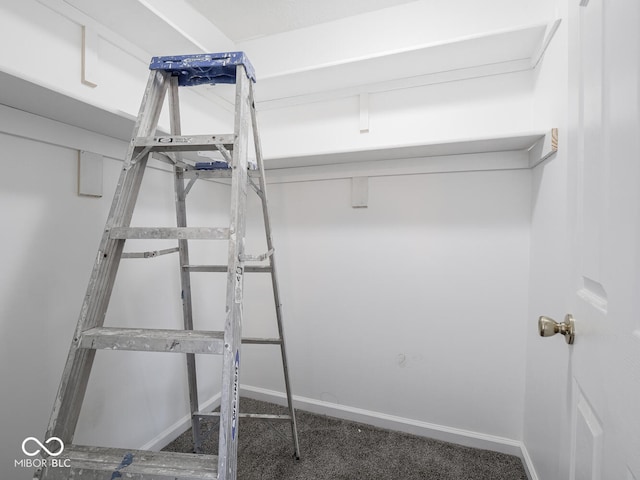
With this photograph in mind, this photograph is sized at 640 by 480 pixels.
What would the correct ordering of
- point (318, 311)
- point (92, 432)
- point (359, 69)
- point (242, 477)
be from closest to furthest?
point (92, 432) < point (242, 477) < point (359, 69) < point (318, 311)

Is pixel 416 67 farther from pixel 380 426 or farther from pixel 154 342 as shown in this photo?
pixel 380 426

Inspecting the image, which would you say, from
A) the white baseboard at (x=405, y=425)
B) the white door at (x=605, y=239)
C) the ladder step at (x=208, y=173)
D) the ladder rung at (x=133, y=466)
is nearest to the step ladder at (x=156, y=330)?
the ladder rung at (x=133, y=466)

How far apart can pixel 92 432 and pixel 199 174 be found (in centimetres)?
126

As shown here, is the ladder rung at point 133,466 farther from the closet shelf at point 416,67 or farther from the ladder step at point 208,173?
the closet shelf at point 416,67

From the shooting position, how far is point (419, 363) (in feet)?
5.99

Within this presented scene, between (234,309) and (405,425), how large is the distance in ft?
5.37

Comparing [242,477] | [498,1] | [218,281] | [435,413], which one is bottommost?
[242,477]

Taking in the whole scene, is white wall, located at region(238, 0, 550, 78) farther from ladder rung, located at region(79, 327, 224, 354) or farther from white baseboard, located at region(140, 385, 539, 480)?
white baseboard, located at region(140, 385, 539, 480)

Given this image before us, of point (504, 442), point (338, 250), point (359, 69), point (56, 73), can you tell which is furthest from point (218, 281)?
point (504, 442)

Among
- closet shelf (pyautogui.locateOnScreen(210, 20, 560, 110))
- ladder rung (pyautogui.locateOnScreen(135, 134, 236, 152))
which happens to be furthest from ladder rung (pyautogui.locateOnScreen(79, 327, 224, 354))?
closet shelf (pyautogui.locateOnScreen(210, 20, 560, 110))

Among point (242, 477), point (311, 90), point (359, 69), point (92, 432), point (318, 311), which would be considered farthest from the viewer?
point (318, 311)

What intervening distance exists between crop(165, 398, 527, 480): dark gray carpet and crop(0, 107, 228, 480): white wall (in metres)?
0.48

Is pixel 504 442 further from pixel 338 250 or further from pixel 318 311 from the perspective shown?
pixel 338 250

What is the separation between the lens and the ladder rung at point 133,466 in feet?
2.21
